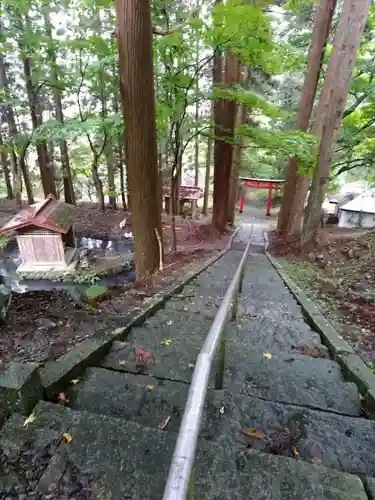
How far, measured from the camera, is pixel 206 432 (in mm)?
1599

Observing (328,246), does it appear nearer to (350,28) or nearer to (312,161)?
(312,161)

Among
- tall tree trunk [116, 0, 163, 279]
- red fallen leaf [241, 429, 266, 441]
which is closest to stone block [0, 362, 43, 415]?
red fallen leaf [241, 429, 266, 441]

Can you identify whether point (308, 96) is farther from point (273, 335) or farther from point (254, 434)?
point (254, 434)

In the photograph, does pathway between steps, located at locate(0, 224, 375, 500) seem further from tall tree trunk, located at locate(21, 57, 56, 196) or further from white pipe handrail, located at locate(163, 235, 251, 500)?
tall tree trunk, located at locate(21, 57, 56, 196)

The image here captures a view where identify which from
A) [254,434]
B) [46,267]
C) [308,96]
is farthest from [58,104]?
[254,434]

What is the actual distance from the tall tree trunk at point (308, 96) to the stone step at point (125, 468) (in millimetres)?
9351

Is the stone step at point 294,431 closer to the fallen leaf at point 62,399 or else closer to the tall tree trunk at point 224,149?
the fallen leaf at point 62,399

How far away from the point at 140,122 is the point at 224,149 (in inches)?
260

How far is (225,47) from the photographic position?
17.9 ft

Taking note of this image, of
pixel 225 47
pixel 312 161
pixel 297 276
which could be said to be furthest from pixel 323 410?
pixel 312 161

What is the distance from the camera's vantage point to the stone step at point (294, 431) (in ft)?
5.10

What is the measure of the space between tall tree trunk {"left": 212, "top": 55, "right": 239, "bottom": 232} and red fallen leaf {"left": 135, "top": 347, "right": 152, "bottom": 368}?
6869 millimetres

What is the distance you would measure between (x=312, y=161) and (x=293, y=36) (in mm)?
9478

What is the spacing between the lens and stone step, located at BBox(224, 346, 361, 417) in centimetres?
207
